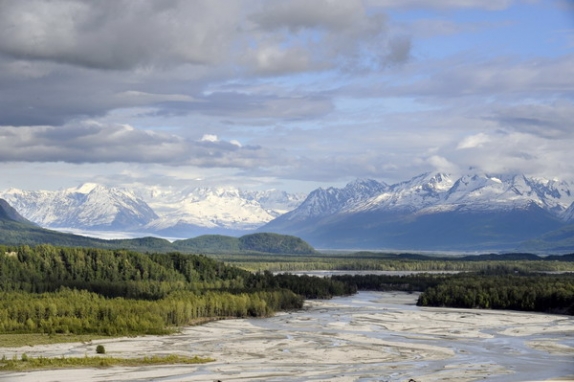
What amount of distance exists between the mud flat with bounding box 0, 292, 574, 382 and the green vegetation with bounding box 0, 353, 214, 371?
9.15 ft

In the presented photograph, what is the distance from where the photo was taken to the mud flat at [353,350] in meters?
98.2

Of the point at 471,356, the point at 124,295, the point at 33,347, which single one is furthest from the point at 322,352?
the point at 124,295

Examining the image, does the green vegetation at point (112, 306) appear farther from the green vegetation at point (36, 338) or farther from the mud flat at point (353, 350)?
the mud flat at point (353, 350)

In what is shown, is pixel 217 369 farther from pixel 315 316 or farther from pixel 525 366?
pixel 315 316

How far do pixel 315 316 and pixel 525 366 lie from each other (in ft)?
222

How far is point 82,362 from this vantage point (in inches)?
4126

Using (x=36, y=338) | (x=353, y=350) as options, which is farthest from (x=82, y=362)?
(x=353, y=350)

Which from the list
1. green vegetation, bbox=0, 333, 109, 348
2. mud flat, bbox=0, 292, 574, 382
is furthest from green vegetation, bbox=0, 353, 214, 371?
green vegetation, bbox=0, 333, 109, 348

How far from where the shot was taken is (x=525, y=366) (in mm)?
106750

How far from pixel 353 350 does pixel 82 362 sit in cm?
3412

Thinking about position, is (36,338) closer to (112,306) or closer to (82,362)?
(112,306)

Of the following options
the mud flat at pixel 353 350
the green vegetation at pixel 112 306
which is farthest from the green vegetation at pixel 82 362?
the green vegetation at pixel 112 306

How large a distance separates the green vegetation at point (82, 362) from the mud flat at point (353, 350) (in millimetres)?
2787

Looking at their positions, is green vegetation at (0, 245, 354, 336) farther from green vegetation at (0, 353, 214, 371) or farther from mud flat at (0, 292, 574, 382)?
green vegetation at (0, 353, 214, 371)
